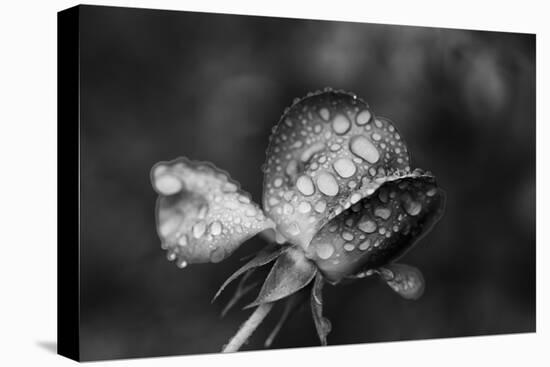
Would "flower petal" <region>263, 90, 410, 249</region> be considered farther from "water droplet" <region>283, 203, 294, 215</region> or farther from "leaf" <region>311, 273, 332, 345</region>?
"leaf" <region>311, 273, 332, 345</region>

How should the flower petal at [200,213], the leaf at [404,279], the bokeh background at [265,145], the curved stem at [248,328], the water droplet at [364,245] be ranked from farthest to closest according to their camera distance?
the leaf at [404,279] → the water droplet at [364,245] → the curved stem at [248,328] → the flower petal at [200,213] → the bokeh background at [265,145]

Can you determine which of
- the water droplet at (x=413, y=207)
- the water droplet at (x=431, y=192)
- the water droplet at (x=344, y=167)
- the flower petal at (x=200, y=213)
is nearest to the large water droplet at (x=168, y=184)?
the flower petal at (x=200, y=213)

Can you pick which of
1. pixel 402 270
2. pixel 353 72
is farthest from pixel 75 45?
pixel 402 270

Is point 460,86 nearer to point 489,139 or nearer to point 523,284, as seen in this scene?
point 489,139

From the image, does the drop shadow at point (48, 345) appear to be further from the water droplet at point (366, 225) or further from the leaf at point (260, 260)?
the water droplet at point (366, 225)

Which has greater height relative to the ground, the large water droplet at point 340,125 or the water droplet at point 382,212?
the large water droplet at point 340,125

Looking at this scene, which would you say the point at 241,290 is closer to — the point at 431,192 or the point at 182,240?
the point at 182,240

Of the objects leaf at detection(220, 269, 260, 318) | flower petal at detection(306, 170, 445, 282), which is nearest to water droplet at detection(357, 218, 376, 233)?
flower petal at detection(306, 170, 445, 282)

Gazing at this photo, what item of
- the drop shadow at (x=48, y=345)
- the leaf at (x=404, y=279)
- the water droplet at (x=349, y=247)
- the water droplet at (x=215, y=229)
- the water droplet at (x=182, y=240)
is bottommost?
the drop shadow at (x=48, y=345)
